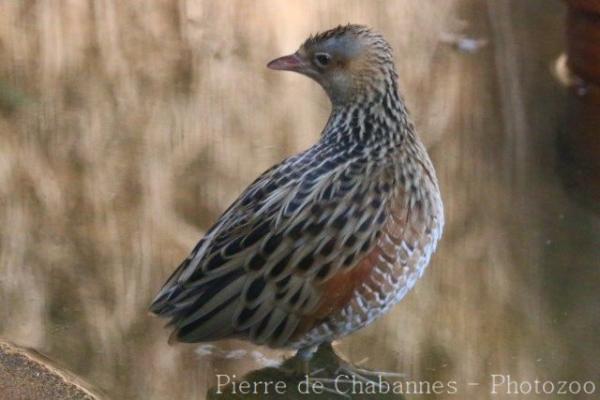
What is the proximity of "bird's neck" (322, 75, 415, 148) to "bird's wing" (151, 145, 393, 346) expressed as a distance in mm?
128

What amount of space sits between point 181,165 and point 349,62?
149 cm

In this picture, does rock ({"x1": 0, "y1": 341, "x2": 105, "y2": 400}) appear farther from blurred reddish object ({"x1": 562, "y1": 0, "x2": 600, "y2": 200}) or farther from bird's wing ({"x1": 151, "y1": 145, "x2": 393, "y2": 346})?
blurred reddish object ({"x1": 562, "y1": 0, "x2": 600, "y2": 200})

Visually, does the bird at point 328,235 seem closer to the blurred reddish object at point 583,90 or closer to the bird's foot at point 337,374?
the bird's foot at point 337,374

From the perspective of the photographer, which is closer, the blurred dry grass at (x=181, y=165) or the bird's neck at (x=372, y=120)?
the bird's neck at (x=372, y=120)

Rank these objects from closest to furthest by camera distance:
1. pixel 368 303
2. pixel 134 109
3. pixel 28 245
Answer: pixel 368 303
pixel 28 245
pixel 134 109

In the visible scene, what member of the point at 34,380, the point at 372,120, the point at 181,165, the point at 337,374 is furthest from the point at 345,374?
the point at 181,165

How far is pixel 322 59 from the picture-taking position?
4.27 meters

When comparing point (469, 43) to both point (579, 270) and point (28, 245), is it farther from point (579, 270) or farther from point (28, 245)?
point (28, 245)

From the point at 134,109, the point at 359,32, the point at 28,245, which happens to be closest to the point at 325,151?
the point at 359,32

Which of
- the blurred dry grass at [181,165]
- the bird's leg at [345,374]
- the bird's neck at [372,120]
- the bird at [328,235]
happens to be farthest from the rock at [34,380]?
the bird's neck at [372,120]

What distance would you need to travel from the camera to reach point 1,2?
21.9 ft

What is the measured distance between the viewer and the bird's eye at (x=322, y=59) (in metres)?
4.25

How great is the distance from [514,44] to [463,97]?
68 cm

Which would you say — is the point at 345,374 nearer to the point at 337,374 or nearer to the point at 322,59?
the point at 337,374
